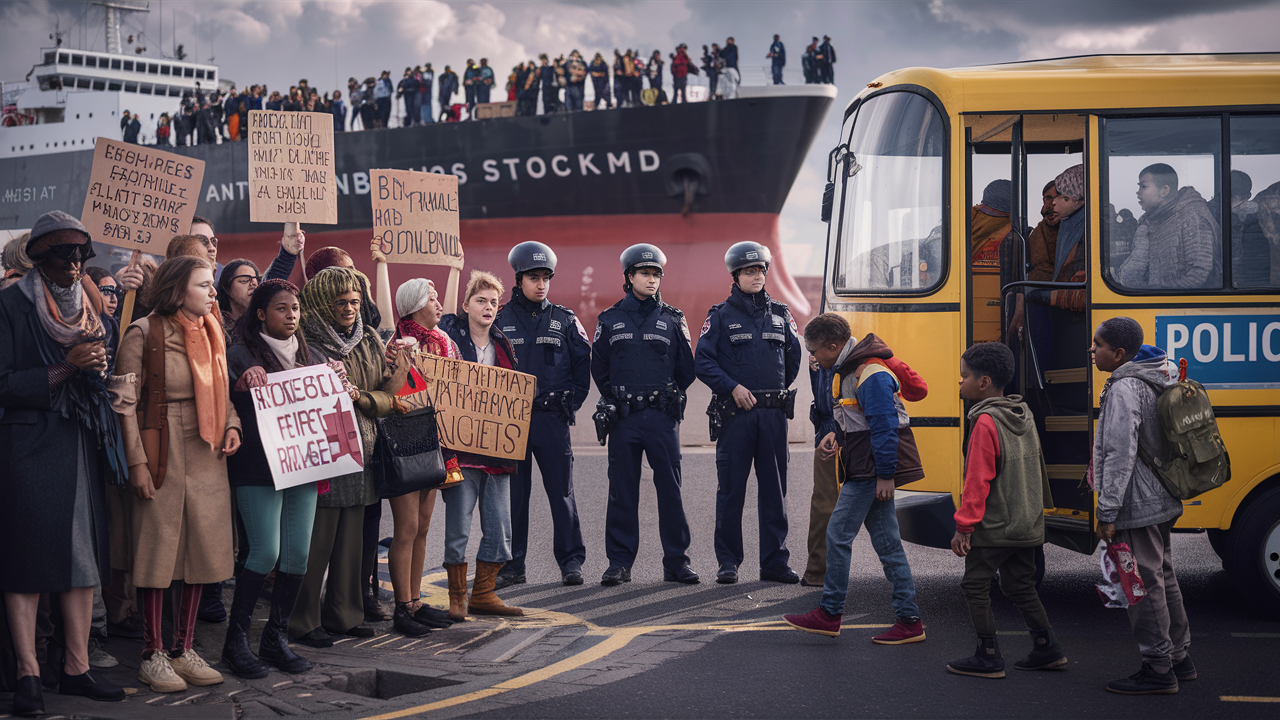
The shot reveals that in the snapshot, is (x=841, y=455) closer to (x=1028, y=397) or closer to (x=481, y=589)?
(x=1028, y=397)


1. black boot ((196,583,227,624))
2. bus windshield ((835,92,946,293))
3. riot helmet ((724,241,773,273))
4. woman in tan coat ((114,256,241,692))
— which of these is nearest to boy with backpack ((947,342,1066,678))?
bus windshield ((835,92,946,293))

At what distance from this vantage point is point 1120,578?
4.30 meters

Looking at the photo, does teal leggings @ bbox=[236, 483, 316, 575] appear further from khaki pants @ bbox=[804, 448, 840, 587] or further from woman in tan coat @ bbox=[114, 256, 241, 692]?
khaki pants @ bbox=[804, 448, 840, 587]

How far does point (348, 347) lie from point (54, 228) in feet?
4.25

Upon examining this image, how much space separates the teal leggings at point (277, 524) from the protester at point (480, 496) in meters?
0.88

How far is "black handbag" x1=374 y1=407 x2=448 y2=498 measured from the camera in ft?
15.9

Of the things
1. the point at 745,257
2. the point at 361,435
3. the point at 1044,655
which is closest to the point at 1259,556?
the point at 1044,655

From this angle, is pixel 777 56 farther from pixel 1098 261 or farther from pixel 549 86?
pixel 1098 261

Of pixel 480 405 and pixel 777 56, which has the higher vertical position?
pixel 777 56

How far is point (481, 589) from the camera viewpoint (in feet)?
18.2

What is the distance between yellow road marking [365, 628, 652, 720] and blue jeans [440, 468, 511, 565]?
83cm

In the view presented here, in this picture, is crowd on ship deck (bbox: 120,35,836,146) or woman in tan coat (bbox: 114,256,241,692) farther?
crowd on ship deck (bbox: 120,35,836,146)

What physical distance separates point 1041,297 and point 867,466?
5.66 ft

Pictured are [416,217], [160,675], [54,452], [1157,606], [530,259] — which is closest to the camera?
[54,452]
